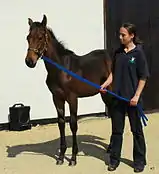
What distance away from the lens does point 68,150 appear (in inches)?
249

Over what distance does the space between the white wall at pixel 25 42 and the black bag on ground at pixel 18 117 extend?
4.0 inches

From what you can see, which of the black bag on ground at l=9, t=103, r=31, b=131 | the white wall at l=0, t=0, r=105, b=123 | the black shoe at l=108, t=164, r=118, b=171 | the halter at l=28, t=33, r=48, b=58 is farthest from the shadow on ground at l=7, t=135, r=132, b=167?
the halter at l=28, t=33, r=48, b=58

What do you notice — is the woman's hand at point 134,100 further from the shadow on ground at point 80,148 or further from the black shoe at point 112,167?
the shadow on ground at point 80,148

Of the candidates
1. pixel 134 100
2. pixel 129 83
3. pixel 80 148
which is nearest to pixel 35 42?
pixel 129 83

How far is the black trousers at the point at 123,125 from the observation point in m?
5.18

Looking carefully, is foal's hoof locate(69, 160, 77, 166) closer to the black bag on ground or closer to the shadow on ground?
the shadow on ground

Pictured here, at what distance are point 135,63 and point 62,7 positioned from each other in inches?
127

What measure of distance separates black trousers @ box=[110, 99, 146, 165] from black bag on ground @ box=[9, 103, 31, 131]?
2.66 metres

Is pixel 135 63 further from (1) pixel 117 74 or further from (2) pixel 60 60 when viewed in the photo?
(2) pixel 60 60

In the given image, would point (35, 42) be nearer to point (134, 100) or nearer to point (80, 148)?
point (134, 100)

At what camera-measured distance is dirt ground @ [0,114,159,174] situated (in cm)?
551

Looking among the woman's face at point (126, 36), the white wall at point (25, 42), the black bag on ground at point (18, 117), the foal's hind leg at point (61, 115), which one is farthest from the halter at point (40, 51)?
the black bag on ground at point (18, 117)

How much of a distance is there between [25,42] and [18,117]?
4.22 ft

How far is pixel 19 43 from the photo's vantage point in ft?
25.0
